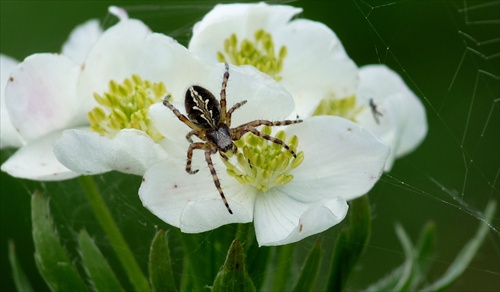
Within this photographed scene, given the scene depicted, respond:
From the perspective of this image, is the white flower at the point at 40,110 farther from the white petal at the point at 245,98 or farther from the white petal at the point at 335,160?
the white petal at the point at 335,160

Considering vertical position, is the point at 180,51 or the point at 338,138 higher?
the point at 180,51

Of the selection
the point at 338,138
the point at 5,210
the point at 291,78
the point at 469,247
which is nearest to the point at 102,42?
the point at 291,78

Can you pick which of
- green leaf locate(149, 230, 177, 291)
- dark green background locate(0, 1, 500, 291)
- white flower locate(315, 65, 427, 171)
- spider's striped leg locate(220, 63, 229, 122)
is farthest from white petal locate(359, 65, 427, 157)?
dark green background locate(0, 1, 500, 291)

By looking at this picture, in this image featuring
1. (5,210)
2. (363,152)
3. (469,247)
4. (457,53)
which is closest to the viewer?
(363,152)

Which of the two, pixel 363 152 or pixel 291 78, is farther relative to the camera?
pixel 291 78

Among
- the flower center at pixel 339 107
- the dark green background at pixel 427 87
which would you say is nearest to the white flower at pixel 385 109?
the flower center at pixel 339 107

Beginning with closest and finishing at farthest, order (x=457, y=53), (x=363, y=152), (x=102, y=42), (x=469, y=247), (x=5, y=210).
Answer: (x=363, y=152) → (x=102, y=42) → (x=469, y=247) → (x=5, y=210) → (x=457, y=53)

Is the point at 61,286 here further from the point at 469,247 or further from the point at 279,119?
the point at 469,247
